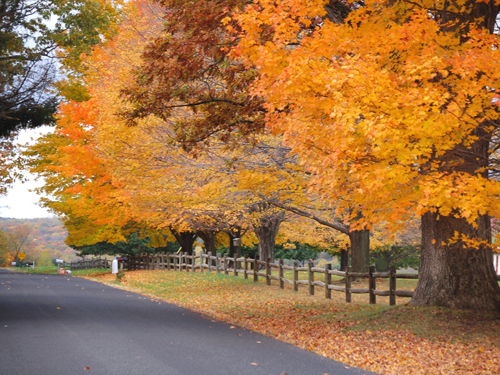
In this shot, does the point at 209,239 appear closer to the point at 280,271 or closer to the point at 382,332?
the point at 280,271

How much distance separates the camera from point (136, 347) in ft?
26.1

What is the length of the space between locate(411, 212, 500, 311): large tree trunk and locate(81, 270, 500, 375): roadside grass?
1.03ft

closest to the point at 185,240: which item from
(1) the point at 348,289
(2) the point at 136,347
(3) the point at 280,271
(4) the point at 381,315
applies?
(3) the point at 280,271

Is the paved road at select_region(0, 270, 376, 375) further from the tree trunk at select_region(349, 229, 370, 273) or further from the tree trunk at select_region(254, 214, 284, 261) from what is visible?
the tree trunk at select_region(254, 214, 284, 261)

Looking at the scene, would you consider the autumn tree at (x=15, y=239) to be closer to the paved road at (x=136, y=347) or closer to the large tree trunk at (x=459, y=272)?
the paved road at (x=136, y=347)

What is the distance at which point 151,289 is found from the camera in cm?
2080

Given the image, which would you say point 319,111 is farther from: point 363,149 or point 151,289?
point 151,289

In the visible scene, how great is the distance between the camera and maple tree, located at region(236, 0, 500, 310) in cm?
647

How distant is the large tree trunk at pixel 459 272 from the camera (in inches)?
380

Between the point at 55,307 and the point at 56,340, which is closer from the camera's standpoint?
the point at 56,340

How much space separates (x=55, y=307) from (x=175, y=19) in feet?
25.5

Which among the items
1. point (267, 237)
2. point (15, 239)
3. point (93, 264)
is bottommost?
point (93, 264)

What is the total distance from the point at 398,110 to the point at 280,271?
41.5 feet

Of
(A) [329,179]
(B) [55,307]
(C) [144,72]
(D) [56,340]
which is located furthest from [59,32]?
(A) [329,179]
